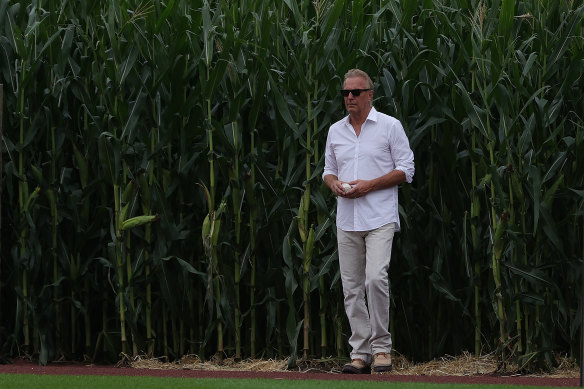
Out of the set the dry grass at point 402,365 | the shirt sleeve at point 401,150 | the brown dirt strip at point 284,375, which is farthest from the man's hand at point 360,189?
the dry grass at point 402,365

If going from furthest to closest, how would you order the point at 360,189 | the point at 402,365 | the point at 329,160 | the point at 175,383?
the point at 402,365 → the point at 329,160 → the point at 360,189 → the point at 175,383

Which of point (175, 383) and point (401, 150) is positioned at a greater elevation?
point (401, 150)

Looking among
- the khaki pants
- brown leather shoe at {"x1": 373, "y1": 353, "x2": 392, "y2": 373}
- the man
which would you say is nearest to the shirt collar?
the man

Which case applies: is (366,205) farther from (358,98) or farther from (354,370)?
(354,370)

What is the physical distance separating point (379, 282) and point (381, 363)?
0.52m

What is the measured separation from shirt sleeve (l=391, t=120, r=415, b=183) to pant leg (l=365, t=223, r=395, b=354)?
1.24 feet

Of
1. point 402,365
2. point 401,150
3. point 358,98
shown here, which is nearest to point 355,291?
point 402,365

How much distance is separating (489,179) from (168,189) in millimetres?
2212

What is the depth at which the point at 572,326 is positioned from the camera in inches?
289

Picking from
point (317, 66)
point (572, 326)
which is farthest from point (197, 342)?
point (572, 326)

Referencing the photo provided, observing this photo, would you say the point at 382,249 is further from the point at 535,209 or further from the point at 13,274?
the point at 13,274

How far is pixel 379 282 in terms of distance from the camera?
6.86 meters

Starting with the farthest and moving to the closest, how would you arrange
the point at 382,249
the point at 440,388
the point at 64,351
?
the point at 64,351
the point at 382,249
the point at 440,388

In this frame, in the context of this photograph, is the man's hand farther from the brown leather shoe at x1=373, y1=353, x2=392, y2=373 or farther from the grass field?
the grass field
